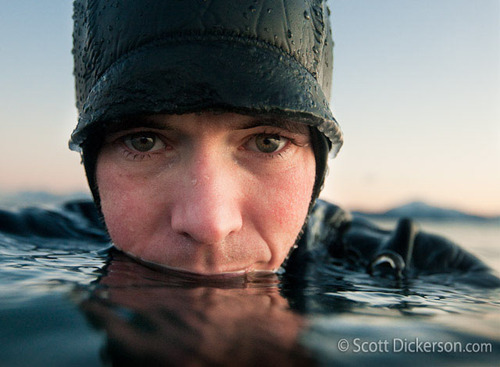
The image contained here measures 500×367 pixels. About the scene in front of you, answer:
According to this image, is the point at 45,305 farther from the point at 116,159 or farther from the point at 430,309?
the point at 430,309

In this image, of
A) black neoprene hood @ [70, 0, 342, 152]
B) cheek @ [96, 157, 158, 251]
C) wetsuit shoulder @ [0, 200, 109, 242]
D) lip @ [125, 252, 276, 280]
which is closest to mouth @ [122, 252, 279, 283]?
lip @ [125, 252, 276, 280]

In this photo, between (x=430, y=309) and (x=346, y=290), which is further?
(x=346, y=290)

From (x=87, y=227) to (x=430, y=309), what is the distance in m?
2.58

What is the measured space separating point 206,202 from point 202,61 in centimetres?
51

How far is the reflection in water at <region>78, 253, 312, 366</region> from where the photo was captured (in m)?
0.75


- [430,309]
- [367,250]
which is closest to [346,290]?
[430,309]

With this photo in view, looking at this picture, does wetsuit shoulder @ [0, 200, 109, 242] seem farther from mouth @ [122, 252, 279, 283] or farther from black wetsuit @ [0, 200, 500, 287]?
mouth @ [122, 252, 279, 283]

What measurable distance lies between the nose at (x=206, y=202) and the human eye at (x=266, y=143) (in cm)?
17

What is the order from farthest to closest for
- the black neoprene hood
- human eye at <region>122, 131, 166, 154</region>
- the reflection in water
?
human eye at <region>122, 131, 166, 154</region>
the black neoprene hood
the reflection in water

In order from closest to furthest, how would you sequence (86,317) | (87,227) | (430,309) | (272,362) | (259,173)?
(272,362) < (86,317) < (430,309) < (259,173) < (87,227)

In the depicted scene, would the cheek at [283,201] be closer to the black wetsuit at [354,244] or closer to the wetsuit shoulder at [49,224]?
the black wetsuit at [354,244]

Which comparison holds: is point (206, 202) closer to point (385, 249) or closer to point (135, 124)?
point (135, 124)

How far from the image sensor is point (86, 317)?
901mm

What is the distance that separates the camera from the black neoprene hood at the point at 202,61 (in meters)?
1.47
